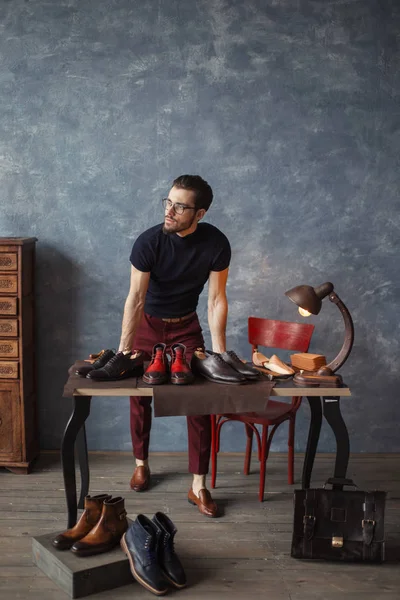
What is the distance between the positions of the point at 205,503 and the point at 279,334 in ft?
3.85

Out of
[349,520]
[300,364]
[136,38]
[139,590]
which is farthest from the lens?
[136,38]

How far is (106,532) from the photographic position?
138 inches

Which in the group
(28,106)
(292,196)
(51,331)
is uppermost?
(28,106)

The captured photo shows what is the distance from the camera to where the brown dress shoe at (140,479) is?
463cm

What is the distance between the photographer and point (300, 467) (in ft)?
16.8

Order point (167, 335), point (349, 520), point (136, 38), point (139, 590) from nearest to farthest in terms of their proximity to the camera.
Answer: point (139, 590) → point (349, 520) → point (167, 335) → point (136, 38)

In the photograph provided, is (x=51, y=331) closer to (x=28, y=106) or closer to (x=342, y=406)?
(x=28, y=106)

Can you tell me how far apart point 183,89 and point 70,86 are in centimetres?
74

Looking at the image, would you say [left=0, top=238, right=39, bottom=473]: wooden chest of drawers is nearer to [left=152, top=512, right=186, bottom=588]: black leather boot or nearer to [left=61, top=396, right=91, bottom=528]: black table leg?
Result: [left=61, top=396, right=91, bottom=528]: black table leg

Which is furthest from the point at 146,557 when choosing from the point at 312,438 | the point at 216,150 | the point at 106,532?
the point at 216,150

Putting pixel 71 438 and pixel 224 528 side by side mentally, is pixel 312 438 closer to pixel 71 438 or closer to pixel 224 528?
pixel 224 528

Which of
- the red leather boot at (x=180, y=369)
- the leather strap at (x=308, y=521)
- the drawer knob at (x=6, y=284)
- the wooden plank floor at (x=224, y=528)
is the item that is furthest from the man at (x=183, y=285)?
the drawer knob at (x=6, y=284)

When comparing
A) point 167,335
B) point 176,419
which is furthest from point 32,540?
point 176,419

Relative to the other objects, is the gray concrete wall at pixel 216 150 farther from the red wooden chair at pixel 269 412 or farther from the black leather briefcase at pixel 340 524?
the black leather briefcase at pixel 340 524
